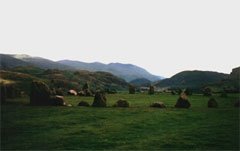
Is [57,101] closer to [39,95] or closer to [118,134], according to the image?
[39,95]

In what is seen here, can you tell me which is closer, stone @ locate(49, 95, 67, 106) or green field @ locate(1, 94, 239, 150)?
green field @ locate(1, 94, 239, 150)

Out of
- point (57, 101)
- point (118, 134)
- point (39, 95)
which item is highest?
point (39, 95)

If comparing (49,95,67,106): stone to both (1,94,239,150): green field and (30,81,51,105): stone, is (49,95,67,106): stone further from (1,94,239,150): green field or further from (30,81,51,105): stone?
(1,94,239,150): green field

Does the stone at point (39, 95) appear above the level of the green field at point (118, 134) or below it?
above

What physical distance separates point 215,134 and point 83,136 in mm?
10463

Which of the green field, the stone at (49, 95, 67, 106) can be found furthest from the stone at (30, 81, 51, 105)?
the green field

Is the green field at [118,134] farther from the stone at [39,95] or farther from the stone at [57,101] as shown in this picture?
the stone at [39,95]

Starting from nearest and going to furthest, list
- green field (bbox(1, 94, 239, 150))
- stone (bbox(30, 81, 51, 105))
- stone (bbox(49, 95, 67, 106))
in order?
green field (bbox(1, 94, 239, 150))
stone (bbox(49, 95, 67, 106))
stone (bbox(30, 81, 51, 105))

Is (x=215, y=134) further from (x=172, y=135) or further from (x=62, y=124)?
(x=62, y=124)

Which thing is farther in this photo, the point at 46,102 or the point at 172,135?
the point at 46,102

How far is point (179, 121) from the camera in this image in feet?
70.4

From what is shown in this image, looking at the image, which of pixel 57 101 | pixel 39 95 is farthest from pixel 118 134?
pixel 39 95

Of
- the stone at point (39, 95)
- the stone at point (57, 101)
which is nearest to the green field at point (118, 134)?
the stone at point (57, 101)

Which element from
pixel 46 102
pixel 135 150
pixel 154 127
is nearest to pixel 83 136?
pixel 135 150
